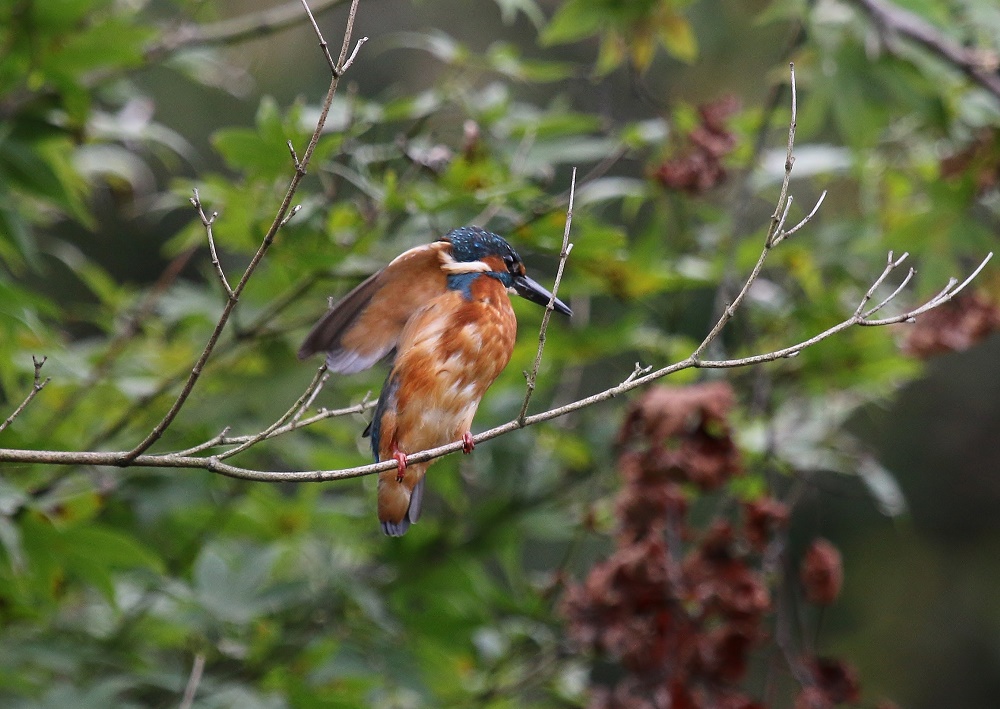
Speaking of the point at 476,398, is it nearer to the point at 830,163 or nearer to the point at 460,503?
the point at 460,503

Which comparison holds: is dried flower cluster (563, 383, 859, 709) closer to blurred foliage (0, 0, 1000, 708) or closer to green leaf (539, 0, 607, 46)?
blurred foliage (0, 0, 1000, 708)

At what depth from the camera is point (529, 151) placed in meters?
2.37

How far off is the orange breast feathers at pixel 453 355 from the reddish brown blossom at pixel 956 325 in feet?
4.83

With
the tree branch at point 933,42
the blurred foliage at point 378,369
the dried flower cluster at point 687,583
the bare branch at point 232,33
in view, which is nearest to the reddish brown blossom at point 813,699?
the dried flower cluster at point 687,583

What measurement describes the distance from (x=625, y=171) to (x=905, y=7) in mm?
3246

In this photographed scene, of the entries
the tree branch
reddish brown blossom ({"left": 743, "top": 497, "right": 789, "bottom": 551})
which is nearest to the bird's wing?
reddish brown blossom ({"left": 743, "top": 497, "right": 789, "bottom": 551})

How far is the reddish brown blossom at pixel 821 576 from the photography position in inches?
85.9

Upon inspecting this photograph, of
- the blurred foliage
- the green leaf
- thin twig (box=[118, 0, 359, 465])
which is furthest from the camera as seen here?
the green leaf

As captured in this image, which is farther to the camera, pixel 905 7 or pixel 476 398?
pixel 905 7

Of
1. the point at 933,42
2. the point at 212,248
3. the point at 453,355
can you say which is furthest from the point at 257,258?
the point at 933,42

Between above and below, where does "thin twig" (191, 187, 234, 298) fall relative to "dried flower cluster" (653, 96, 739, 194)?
above

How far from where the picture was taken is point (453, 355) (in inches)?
59.7

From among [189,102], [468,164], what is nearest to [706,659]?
[468,164]

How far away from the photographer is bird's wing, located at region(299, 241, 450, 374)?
1.45 meters
